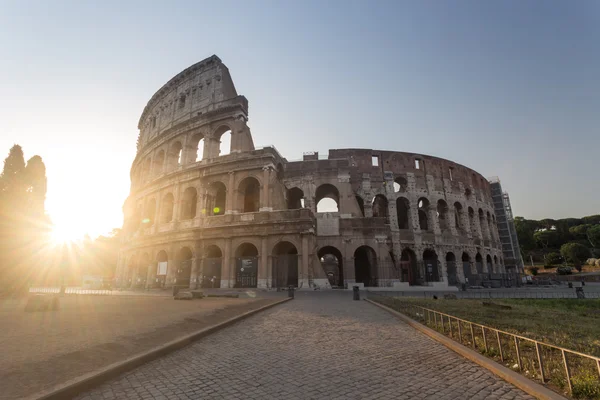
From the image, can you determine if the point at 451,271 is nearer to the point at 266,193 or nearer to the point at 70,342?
the point at 266,193

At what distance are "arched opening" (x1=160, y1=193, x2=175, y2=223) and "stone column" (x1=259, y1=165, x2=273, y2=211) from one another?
1095 cm

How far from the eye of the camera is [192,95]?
3059cm

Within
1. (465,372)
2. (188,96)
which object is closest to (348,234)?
(465,372)

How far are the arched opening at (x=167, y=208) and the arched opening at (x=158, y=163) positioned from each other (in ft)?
14.9

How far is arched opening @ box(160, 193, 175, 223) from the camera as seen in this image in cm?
2836

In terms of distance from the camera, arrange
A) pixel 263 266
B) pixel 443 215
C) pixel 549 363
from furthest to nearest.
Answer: pixel 443 215 → pixel 263 266 → pixel 549 363

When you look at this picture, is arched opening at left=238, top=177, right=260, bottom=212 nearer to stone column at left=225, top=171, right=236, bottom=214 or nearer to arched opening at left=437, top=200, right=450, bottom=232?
stone column at left=225, top=171, right=236, bottom=214

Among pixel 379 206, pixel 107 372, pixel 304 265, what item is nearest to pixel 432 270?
pixel 379 206

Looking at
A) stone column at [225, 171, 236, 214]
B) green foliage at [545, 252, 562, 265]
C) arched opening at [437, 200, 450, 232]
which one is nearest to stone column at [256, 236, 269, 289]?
stone column at [225, 171, 236, 214]

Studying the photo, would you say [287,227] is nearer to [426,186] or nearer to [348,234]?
[348,234]

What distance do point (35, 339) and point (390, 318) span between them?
928cm

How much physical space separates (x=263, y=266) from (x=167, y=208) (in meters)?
13.6

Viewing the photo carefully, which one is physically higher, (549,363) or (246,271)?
(246,271)

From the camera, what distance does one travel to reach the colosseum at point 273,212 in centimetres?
2291
